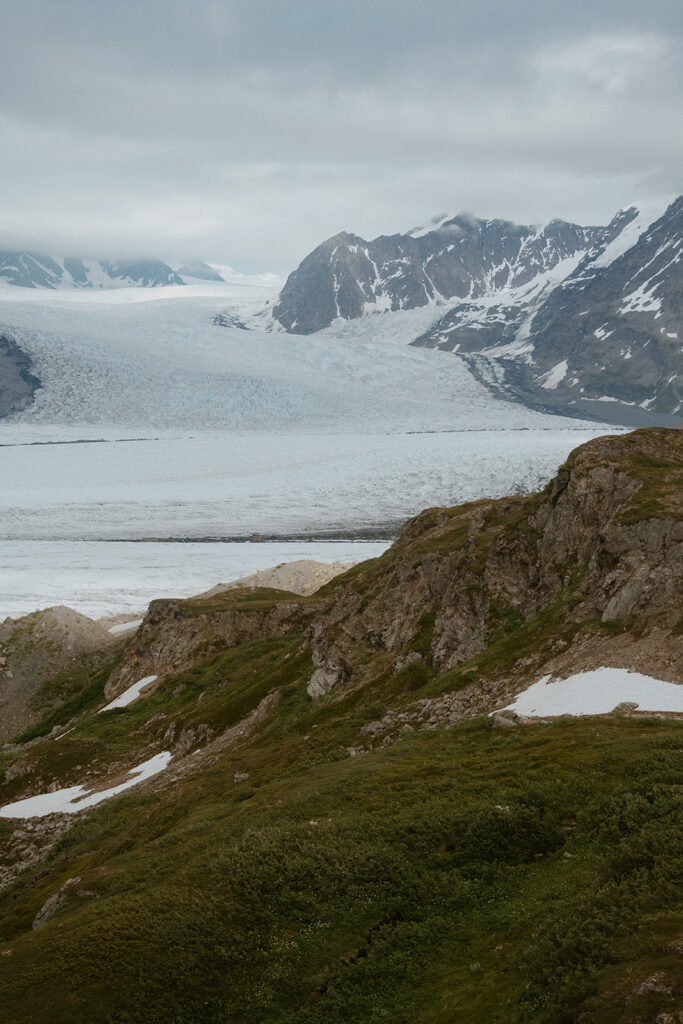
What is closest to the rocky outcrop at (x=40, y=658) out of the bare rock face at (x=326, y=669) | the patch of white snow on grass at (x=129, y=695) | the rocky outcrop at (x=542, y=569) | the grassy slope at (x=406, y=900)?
the patch of white snow on grass at (x=129, y=695)

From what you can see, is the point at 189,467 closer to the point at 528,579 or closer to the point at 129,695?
the point at 129,695

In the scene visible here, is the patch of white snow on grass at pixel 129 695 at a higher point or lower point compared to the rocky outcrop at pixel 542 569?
lower

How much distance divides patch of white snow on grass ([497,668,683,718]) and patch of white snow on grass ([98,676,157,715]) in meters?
35.5

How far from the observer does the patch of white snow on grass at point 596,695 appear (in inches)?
983

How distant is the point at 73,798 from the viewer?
40562 millimetres

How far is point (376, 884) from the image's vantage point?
1730cm

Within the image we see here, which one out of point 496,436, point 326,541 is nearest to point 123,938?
point 326,541

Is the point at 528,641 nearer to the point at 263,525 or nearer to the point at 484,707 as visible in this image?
the point at 484,707

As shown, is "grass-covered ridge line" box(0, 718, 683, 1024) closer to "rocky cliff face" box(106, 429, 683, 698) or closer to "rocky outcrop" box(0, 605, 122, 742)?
"rocky cliff face" box(106, 429, 683, 698)

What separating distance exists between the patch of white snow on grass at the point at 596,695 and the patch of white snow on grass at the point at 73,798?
21830mm

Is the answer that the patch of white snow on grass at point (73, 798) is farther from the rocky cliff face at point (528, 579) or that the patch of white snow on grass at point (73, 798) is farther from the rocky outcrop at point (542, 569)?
the rocky outcrop at point (542, 569)

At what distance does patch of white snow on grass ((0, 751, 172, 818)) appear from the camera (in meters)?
39.2

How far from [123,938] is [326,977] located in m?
4.47

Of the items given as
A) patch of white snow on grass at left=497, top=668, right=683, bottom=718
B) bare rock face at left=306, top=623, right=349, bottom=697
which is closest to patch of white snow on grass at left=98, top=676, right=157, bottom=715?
bare rock face at left=306, top=623, right=349, bottom=697
